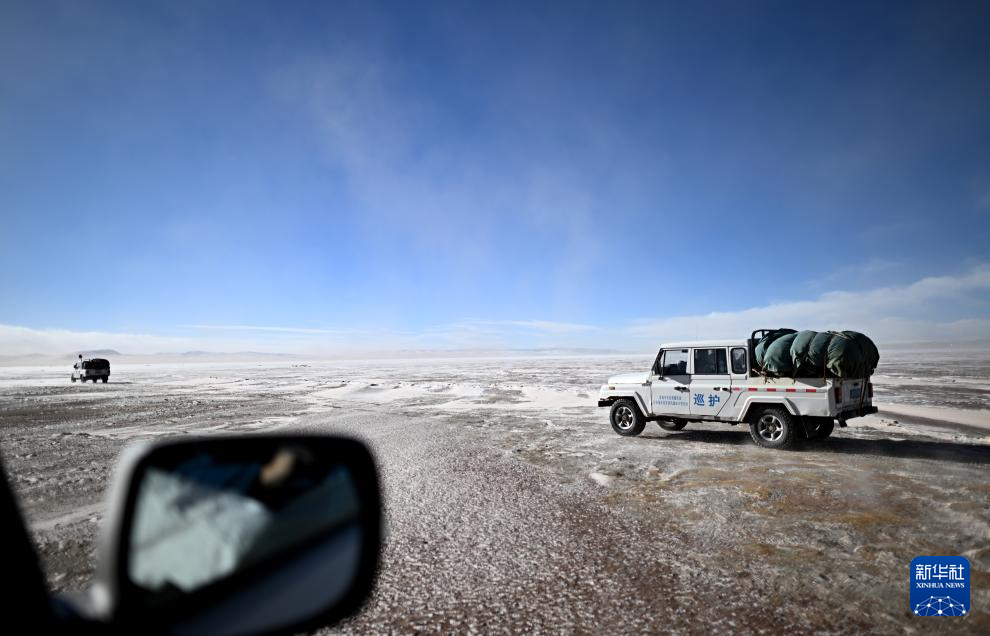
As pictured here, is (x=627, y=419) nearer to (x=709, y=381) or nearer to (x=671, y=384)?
(x=671, y=384)

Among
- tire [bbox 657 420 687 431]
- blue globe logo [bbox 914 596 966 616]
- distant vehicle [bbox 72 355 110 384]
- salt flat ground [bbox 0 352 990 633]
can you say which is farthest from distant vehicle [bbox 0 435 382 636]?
distant vehicle [bbox 72 355 110 384]

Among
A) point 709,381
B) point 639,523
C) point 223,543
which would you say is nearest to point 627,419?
point 709,381

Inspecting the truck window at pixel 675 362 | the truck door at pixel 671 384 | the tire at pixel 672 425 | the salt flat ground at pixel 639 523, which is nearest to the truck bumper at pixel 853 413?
the salt flat ground at pixel 639 523

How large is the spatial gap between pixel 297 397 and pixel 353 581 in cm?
2302

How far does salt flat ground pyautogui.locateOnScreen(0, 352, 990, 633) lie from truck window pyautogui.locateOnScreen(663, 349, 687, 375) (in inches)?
61.5

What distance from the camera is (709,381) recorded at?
436 inches

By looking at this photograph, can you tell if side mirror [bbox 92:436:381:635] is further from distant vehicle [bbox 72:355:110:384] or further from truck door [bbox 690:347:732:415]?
distant vehicle [bbox 72:355:110:384]

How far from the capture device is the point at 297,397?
76.9 feet

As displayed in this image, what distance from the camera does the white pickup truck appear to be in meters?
9.88

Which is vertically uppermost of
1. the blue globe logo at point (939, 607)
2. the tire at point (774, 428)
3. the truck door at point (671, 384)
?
the truck door at point (671, 384)

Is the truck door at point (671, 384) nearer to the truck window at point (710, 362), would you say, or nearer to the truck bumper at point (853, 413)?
the truck window at point (710, 362)

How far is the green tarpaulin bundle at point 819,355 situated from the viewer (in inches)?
385

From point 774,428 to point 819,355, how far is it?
5.53 feet

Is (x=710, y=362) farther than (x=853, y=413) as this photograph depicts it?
Yes
